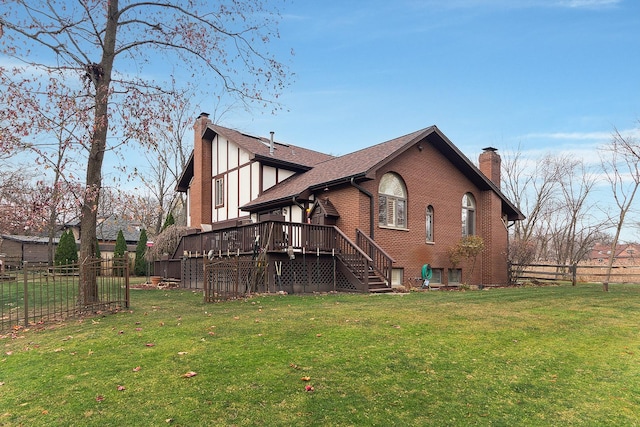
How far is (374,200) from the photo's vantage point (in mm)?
16625

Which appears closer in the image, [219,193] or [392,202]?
[392,202]

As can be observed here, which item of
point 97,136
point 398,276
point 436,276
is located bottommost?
point 436,276

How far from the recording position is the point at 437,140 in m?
19.3

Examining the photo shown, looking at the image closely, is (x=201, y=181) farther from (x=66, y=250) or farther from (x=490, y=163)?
(x=490, y=163)

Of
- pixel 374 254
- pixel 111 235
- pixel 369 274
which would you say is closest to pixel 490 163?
pixel 374 254

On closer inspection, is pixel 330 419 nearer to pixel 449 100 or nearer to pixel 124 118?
pixel 124 118

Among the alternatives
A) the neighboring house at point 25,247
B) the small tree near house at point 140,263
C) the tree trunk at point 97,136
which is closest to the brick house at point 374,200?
the tree trunk at point 97,136

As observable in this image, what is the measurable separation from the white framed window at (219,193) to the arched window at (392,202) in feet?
33.4

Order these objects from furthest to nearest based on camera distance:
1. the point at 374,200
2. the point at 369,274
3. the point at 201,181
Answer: the point at 201,181 → the point at 374,200 → the point at 369,274

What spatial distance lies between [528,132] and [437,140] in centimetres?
2256

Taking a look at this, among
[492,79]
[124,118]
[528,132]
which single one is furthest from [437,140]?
[528,132]

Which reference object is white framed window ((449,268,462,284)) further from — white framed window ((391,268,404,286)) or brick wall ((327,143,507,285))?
white framed window ((391,268,404,286))

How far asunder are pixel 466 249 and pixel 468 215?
2998 mm

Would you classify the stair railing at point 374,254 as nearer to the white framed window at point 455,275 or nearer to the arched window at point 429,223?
the arched window at point 429,223
